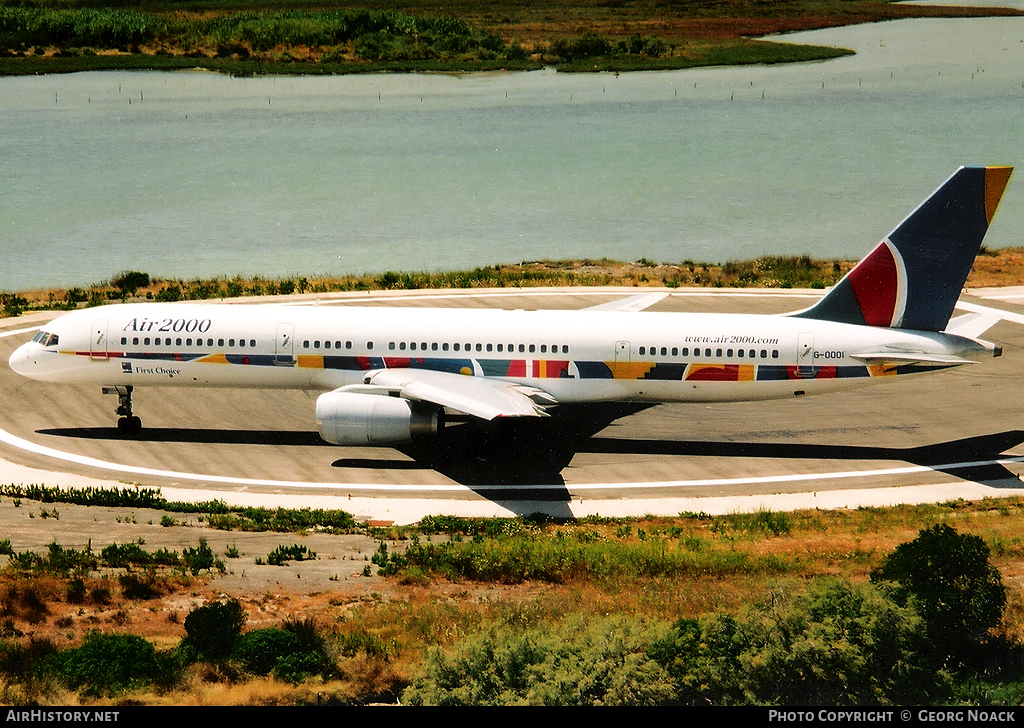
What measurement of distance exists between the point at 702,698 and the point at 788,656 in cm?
195

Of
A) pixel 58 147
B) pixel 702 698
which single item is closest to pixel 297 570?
pixel 702 698

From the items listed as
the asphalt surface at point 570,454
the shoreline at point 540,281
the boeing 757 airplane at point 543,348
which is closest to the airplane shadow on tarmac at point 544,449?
the asphalt surface at point 570,454

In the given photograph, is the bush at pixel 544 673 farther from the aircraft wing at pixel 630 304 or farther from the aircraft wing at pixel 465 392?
the aircraft wing at pixel 630 304

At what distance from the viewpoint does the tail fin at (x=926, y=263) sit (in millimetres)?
40969

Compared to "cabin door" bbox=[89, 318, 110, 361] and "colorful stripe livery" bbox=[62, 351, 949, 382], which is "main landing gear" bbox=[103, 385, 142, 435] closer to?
"cabin door" bbox=[89, 318, 110, 361]

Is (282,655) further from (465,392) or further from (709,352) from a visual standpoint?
(709,352)

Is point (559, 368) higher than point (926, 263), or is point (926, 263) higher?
point (926, 263)

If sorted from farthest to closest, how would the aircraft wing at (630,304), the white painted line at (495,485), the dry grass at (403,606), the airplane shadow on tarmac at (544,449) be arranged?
the aircraft wing at (630,304) → the airplane shadow on tarmac at (544,449) → the white painted line at (495,485) → the dry grass at (403,606)

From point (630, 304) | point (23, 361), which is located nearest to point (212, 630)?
point (23, 361)

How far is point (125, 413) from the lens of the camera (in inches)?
1773

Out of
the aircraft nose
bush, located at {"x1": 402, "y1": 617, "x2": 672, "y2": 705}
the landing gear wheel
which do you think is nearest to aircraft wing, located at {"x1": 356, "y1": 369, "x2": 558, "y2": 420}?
the landing gear wheel

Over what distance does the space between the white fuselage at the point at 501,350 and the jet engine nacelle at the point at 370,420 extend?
10.2ft

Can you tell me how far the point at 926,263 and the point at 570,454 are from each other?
48.3ft

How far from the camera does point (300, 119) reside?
431ft
